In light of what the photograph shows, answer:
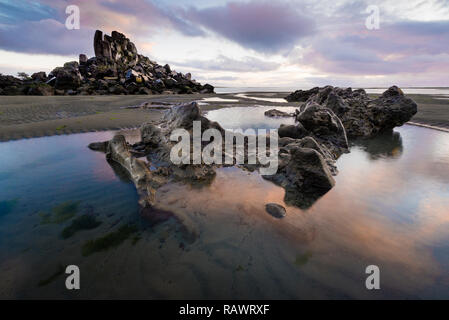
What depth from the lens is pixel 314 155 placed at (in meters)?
5.07

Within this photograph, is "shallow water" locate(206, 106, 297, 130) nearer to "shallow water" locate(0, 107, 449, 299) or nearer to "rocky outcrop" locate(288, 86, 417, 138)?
"rocky outcrop" locate(288, 86, 417, 138)

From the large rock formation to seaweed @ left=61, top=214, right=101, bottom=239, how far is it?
45.0 meters

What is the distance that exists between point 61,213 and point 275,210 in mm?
4131

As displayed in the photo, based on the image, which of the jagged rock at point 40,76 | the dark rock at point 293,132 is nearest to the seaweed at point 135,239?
the dark rock at point 293,132

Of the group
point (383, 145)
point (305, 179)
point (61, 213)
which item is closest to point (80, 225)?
point (61, 213)

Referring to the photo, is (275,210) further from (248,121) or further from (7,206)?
(248,121)

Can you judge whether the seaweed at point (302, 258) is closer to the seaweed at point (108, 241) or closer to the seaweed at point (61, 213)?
the seaweed at point (108, 241)

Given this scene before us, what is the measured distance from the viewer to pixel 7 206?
3.88 meters

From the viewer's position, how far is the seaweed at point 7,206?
147 inches

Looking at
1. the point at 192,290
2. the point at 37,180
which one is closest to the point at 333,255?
the point at 192,290

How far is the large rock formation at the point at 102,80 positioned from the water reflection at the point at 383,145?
153ft

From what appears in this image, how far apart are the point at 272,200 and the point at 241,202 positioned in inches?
28.5
